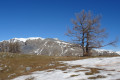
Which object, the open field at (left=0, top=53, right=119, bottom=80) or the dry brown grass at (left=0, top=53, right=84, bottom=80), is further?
the dry brown grass at (left=0, top=53, right=84, bottom=80)

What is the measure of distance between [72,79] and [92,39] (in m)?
21.9

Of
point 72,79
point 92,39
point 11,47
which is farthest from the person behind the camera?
point 11,47

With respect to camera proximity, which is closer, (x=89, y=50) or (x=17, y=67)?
(x=17, y=67)

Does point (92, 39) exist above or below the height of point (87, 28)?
below

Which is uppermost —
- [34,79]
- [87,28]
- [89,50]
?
[87,28]

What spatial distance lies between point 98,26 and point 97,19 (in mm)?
1757

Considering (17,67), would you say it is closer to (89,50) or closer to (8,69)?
(8,69)

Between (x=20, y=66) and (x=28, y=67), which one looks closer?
(x=28, y=67)

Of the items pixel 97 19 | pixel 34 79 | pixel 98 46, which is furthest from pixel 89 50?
pixel 34 79

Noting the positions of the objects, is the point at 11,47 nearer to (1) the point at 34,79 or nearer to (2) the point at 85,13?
(2) the point at 85,13

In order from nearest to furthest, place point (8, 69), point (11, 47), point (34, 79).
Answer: point (34, 79), point (8, 69), point (11, 47)

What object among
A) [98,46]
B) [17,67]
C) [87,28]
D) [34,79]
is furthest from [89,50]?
[34,79]

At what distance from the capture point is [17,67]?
1772cm

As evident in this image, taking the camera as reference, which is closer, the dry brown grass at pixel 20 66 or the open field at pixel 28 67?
the open field at pixel 28 67
